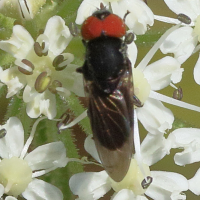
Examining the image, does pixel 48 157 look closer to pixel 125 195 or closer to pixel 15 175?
pixel 15 175

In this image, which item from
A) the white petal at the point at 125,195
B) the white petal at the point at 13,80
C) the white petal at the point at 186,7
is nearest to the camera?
the white petal at the point at 13,80

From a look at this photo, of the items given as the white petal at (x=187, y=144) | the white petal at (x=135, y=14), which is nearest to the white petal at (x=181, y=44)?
the white petal at (x=135, y=14)

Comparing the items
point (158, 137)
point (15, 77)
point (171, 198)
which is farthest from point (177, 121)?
point (15, 77)

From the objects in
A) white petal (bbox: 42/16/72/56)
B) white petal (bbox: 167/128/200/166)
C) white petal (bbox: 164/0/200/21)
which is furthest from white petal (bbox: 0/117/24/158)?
white petal (bbox: 164/0/200/21)

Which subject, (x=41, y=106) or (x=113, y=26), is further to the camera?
(x=41, y=106)

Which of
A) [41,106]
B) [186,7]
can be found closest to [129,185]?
[41,106]

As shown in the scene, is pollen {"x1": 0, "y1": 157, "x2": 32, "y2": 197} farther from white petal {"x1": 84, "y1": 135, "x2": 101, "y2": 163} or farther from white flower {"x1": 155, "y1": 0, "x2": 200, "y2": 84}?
white flower {"x1": 155, "y1": 0, "x2": 200, "y2": 84}

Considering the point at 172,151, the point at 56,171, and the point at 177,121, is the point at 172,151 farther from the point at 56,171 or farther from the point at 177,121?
the point at 56,171

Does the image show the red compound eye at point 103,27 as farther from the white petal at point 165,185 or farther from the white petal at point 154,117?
the white petal at point 165,185
